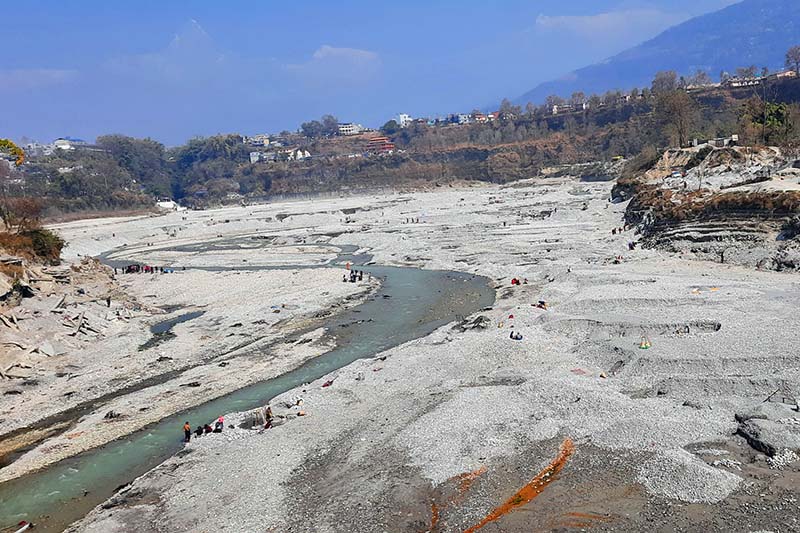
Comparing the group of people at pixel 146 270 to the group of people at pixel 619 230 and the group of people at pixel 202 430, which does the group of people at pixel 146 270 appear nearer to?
the group of people at pixel 202 430

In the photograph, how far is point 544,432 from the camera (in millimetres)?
17719

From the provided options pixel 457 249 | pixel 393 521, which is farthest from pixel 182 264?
pixel 393 521

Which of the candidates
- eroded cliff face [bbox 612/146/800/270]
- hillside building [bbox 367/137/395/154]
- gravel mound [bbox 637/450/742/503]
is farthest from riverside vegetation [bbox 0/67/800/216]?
gravel mound [bbox 637/450/742/503]

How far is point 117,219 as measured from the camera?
11662 centimetres

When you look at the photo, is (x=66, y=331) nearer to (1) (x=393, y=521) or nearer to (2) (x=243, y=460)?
(2) (x=243, y=460)

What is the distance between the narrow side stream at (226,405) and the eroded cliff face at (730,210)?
14.5m

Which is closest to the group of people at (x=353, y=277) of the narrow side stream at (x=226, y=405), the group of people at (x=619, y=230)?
the narrow side stream at (x=226, y=405)

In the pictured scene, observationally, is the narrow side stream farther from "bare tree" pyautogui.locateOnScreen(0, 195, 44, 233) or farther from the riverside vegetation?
the riverside vegetation

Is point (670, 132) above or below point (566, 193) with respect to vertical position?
above

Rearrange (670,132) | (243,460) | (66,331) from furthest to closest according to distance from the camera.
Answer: (670,132) → (66,331) → (243,460)

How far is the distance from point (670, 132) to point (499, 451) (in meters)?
90.8

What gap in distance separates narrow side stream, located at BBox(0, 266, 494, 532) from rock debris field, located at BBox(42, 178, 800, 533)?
3.99 feet

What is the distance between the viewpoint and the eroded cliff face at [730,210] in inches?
1404

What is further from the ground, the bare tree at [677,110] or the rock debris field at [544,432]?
the bare tree at [677,110]
